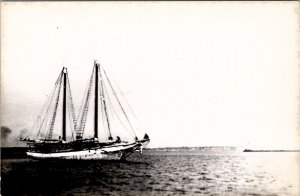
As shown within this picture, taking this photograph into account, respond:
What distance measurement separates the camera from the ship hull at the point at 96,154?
23125 mm

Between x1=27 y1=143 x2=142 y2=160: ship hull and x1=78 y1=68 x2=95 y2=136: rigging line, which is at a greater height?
x1=78 y1=68 x2=95 y2=136: rigging line

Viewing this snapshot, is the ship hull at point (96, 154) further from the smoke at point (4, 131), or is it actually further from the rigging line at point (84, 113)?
the smoke at point (4, 131)

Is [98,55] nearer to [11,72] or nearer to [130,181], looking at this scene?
[11,72]

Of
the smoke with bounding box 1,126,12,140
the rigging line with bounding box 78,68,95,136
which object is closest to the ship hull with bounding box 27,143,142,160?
the rigging line with bounding box 78,68,95,136

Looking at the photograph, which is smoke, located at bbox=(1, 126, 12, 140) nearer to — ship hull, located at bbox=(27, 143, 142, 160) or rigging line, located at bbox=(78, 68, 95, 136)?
rigging line, located at bbox=(78, 68, 95, 136)

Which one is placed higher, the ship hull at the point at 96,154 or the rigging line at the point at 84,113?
the rigging line at the point at 84,113

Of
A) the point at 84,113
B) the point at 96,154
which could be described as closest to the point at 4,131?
the point at 84,113

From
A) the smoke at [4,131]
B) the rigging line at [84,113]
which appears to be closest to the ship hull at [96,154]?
the rigging line at [84,113]

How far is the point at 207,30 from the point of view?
40.9ft

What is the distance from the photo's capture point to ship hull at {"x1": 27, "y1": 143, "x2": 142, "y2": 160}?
23.1m

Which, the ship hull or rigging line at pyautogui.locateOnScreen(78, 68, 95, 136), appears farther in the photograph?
the ship hull

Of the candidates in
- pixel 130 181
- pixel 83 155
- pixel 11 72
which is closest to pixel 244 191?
pixel 130 181

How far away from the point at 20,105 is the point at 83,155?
11.4 meters

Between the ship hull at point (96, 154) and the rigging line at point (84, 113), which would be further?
the ship hull at point (96, 154)
